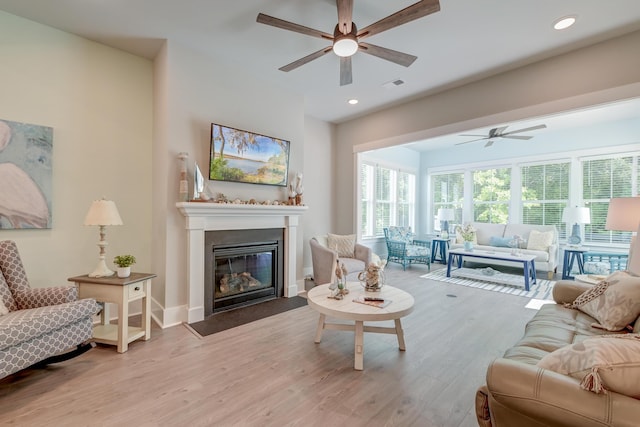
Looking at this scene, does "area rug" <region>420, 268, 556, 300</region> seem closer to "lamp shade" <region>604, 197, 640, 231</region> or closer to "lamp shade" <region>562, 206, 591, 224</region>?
"lamp shade" <region>562, 206, 591, 224</region>

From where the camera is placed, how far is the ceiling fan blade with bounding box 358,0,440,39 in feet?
6.77

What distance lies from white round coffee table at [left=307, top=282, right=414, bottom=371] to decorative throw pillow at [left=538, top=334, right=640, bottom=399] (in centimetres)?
119

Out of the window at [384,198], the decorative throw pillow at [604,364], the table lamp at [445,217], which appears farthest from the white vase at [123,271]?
the table lamp at [445,217]

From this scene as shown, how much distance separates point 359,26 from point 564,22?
1988 mm

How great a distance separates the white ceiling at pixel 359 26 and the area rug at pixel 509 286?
3.34 metres

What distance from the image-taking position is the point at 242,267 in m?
3.88

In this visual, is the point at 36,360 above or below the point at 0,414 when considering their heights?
above

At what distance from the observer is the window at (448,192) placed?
7688 millimetres

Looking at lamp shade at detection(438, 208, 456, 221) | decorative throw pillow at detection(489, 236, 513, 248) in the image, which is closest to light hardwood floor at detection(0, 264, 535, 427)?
decorative throw pillow at detection(489, 236, 513, 248)

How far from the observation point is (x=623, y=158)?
5527mm

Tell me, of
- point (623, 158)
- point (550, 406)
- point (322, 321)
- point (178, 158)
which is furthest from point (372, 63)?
point (623, 158)

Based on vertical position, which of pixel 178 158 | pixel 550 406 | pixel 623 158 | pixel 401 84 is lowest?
pixel 550 406

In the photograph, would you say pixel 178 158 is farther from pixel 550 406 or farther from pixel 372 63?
pixel 550 406

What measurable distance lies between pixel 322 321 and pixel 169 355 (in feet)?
4.54
